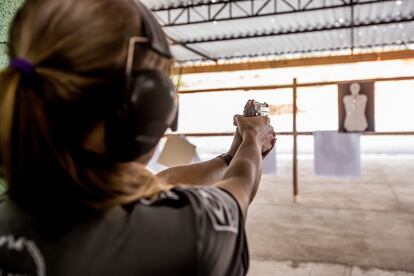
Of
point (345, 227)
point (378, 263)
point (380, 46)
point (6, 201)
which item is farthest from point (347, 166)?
point (380, 46)

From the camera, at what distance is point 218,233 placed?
0.55 meters

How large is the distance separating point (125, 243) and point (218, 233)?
122mm

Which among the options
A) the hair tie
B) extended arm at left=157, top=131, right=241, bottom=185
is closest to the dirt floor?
extended arm at left=157, top=131, right=241, bottom=185

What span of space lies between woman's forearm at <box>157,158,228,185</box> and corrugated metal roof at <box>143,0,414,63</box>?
254 inches

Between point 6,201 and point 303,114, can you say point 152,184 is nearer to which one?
point 6,201

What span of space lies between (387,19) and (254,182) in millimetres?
9808

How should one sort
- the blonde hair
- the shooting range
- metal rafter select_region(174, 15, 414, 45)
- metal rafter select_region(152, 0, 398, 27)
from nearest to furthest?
the blonde hair < the shooting range < metal rafter select_region(152, 0, 398, 27) < metal rafter select_region(174, 15, 414, 45)

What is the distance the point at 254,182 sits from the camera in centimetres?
76

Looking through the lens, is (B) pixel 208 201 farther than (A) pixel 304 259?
No

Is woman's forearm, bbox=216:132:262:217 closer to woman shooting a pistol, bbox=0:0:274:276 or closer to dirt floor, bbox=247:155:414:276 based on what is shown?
woman shooting a pistol, bbox=0:0:274:276

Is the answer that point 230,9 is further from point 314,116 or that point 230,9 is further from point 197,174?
point 197,174

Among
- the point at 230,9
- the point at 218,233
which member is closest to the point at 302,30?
the point at 230,9

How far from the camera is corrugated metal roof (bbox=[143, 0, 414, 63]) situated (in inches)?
339

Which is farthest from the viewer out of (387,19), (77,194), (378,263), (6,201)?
(387,19)
